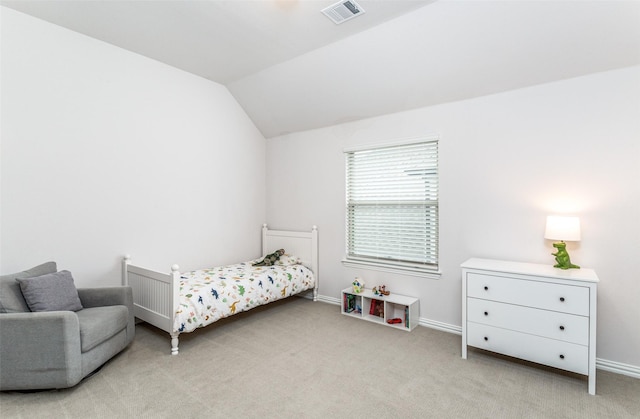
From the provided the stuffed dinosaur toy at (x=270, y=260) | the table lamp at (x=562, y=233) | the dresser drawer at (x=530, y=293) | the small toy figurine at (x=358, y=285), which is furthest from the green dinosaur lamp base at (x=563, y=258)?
the stuffed dinosaur toy at (x=270, y=260)

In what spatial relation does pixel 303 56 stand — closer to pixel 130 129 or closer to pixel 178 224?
pixel 130 129

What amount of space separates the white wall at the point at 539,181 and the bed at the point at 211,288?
0.88 meters

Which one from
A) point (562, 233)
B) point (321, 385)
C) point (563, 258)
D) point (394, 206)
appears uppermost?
point (394, 206)

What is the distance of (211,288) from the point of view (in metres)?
3.18

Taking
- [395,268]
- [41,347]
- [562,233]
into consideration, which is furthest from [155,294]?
[562,233]

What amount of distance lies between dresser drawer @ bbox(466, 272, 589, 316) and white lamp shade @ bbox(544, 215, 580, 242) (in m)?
0.42

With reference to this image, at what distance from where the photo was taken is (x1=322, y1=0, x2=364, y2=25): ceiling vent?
2.60 m

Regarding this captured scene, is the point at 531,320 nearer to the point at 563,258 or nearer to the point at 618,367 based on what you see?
→ the point at 563,258

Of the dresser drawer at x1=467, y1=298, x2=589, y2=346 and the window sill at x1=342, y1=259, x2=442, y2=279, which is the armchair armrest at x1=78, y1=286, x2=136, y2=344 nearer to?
the window sill at x1=342, y1=259, x2=442, y2=279

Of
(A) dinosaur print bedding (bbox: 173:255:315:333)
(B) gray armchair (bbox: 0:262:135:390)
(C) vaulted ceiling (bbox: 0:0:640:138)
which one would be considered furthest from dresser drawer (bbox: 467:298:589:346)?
(B) gray armchair (bbox: 0:262:135:390)

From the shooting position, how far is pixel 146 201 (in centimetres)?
362

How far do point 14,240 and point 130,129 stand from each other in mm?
1438

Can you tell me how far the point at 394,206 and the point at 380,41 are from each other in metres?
1.75

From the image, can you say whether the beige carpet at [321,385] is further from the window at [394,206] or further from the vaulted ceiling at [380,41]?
the vaulted ceiling at [380,41]
